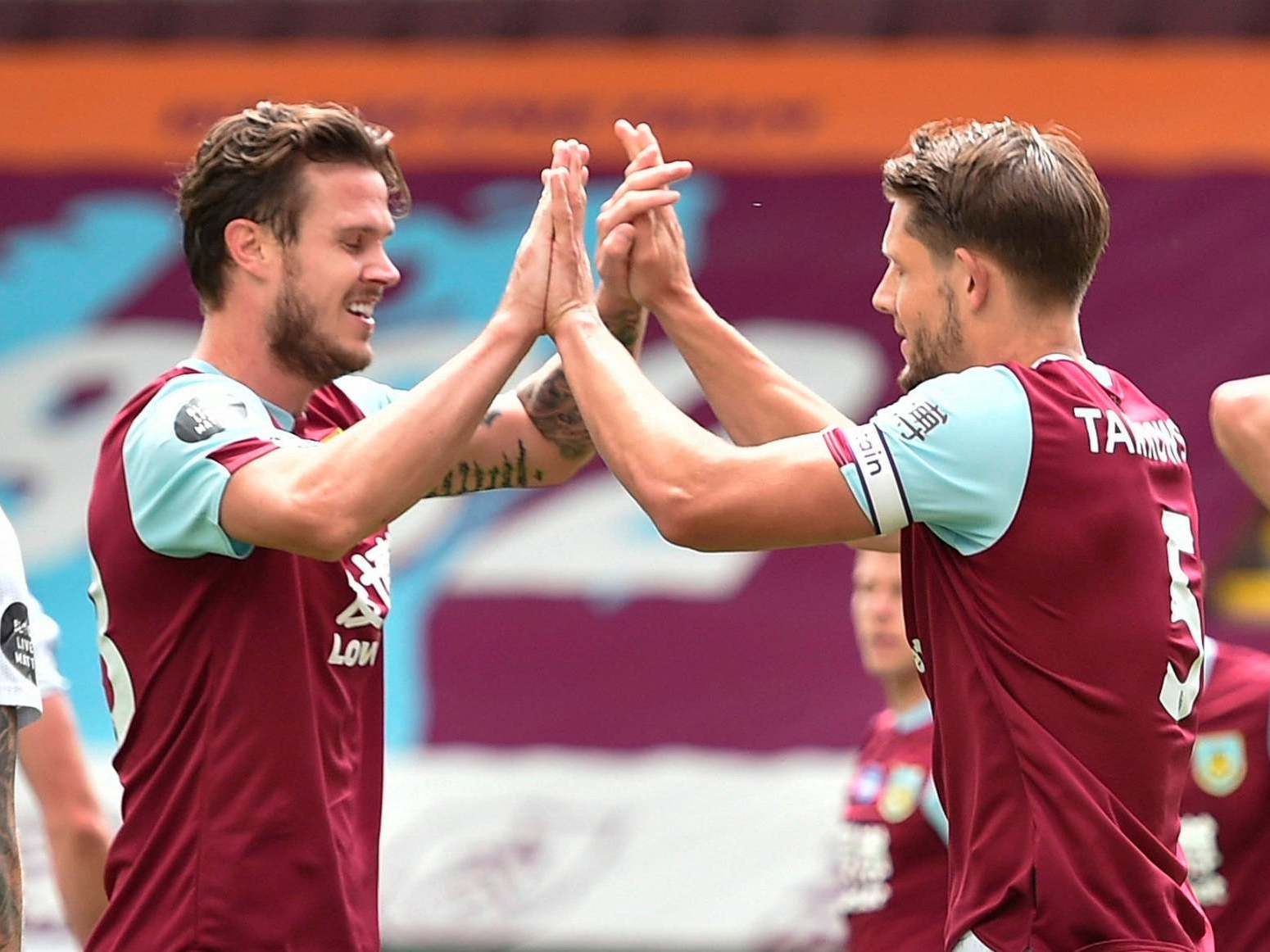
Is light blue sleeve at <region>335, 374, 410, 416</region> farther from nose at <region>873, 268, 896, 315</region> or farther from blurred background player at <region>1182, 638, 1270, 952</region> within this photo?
blurred background player at <region>1182, 638, 1270, 952</region>

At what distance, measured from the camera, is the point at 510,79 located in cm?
887

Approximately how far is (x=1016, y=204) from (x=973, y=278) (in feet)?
0.45

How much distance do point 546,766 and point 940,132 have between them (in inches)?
204

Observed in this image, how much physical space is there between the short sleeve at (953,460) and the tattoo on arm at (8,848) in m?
1.33

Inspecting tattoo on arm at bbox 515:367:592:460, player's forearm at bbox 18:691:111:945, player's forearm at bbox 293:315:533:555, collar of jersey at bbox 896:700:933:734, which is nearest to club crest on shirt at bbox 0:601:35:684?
player's forearm at bbox 293:315:533:555

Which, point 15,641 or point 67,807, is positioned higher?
point 15,641

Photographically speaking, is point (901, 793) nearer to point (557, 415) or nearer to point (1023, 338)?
point (557, 415)

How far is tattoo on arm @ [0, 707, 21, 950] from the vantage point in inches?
131

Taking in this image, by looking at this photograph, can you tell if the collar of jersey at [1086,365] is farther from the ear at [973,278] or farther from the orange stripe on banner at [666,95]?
the orange stripe on banner at [666,95]

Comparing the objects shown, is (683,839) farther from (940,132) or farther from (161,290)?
(940,132)

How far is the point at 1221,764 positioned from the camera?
4875mm

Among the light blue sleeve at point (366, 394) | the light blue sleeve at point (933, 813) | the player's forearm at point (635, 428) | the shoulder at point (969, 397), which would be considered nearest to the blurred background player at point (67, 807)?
the light blue sleeve at point (366, 394)

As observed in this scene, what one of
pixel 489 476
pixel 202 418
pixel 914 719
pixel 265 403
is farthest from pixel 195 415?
pixel 914 719

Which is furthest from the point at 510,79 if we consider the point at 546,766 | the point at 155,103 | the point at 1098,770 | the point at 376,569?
the point at 1098,770
